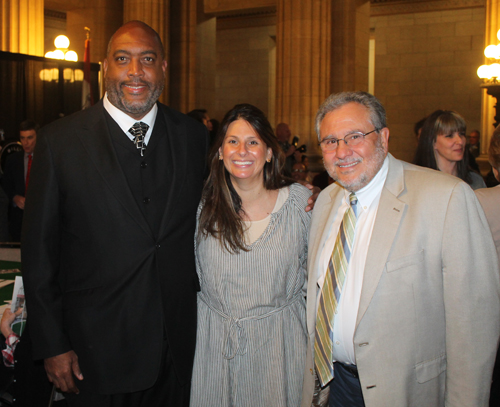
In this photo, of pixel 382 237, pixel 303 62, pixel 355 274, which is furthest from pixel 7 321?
pixel 303 62

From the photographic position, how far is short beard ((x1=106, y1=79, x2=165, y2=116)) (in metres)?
2.44

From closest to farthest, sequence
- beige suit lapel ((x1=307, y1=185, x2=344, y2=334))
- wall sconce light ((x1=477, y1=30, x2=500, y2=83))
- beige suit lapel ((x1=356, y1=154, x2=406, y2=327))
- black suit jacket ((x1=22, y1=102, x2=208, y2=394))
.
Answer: beige suit lapel ((x1=356, y1=154, x2=406, y2=327)) → black suit jacket ((x1=22, y1=102, x2=208, y2=394)) → beige suit lapel ((x1=307, y1=185, x2=344, y2=334)) → wall sconce light ((x1=477, y1=30, x2=500, y2=83))

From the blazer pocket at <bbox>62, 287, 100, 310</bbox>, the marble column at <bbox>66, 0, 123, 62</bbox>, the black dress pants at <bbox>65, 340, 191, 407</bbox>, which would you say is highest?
the marble column at <bbox>66, 0, 123, 62</bbox>

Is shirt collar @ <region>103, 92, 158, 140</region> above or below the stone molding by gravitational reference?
below

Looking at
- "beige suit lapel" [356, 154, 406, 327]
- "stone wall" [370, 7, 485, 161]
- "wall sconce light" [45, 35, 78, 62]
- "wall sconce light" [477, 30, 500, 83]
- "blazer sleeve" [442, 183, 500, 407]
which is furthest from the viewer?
"stone wall" [370, 7, 485, 161]

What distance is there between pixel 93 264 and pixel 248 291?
2.58 ft

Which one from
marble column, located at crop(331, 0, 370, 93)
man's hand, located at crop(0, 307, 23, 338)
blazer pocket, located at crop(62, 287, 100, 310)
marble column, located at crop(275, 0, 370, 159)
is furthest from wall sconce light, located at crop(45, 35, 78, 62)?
blazer pocket, located at crop(62, 287, 100, 310)

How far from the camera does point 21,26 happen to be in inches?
367

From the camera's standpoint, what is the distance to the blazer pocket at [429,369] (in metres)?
2.02

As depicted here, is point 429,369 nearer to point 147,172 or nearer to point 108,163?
point 147,172

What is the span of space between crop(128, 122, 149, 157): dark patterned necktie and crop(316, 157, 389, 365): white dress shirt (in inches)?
42.6

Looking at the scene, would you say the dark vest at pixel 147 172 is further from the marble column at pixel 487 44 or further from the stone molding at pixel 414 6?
the stone molding at pixel 414 6

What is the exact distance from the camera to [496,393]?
2891 mm

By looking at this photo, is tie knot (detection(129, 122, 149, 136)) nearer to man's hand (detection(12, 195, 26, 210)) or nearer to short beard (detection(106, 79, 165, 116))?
short beard (detection(106, 79, 165, 116))
